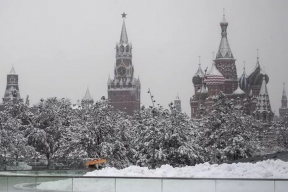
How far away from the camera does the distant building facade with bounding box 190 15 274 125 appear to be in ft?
300

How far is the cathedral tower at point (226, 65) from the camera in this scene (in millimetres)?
100312

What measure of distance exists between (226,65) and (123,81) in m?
29.6

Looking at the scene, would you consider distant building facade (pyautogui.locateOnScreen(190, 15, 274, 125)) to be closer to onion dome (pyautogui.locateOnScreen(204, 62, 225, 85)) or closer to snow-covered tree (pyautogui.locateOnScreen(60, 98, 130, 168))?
onion dome (pyautogui.locateOnScreen(204, 62, 225, 85))

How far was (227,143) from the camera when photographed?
126 ft

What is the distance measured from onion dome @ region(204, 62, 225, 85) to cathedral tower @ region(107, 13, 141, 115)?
17465mm

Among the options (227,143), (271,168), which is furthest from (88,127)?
(271,168)

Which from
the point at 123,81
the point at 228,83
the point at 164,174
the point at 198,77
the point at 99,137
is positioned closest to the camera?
the point at 164,174

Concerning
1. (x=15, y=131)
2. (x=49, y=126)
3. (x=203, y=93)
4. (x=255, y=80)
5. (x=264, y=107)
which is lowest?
(x=15, y=131)

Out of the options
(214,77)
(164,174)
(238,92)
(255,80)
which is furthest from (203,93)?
(164,174)

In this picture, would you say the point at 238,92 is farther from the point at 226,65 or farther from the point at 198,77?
the point at 198,77

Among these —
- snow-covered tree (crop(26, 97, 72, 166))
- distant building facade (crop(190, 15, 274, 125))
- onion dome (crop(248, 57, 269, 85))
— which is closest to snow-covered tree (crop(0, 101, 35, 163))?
snow-covered tree (crop(26, 97, 72, 166))

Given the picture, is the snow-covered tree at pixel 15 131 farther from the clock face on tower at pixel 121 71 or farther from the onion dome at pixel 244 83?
the clock face on tower at pixel 121 71

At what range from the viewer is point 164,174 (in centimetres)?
1666

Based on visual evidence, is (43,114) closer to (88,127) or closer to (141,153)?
(88,127)
